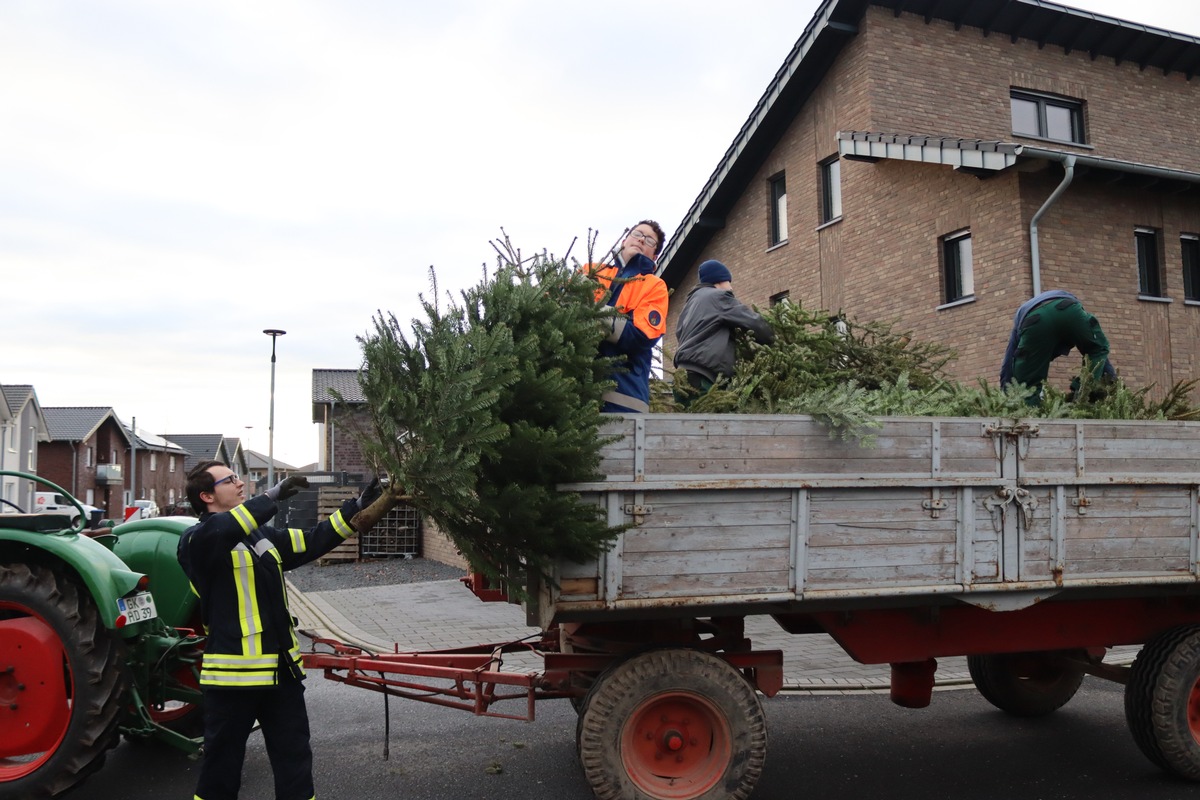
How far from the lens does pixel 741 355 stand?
5.39 meters

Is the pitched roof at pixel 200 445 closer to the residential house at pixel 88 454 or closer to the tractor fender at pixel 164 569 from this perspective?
the residential house at pixel 88 454

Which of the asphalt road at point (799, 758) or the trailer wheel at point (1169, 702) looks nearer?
the trailer wheel at point (1169, 702)

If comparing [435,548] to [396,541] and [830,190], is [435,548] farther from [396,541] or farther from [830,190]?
[830,190]

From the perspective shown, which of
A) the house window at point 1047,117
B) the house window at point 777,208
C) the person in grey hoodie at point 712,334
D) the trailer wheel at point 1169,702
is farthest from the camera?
the house window at point 777,208

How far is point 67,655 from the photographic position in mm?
4254

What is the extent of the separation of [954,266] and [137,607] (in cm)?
1340

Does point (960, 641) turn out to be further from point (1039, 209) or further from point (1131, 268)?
point (1131, 268)

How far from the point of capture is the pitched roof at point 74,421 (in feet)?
173

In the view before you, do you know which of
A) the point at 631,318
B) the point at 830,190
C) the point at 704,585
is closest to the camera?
the point at 704,585

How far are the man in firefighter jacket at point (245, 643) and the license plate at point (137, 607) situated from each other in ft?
2.23

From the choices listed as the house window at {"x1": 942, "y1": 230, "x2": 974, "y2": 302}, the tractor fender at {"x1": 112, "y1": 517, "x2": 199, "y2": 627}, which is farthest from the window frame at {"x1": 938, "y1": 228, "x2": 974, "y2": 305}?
the tractor fender at {"x1": 112, "y1": 517, "x2": 199, "y2": 627}

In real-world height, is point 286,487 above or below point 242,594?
above

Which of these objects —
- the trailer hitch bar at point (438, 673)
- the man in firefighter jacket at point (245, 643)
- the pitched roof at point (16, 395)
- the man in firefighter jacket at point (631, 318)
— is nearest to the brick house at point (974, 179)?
the man in firefighter jacket at point (631, 318)

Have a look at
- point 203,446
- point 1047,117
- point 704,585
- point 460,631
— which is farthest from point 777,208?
point 203,446
